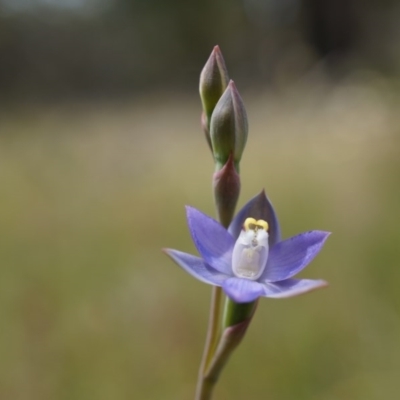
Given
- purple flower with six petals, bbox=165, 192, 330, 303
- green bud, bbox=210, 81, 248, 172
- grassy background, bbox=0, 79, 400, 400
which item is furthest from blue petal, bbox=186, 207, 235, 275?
grassy background, bbox=0, 79, 400, 400

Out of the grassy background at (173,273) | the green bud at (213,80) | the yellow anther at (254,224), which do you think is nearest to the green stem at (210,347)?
the yellow anther at (254,224)

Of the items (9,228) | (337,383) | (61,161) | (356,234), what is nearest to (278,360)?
(337,383)

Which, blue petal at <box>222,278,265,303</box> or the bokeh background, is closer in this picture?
blue petal at <box>222,278,265,303</box>

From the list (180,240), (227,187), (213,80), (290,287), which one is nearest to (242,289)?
(290,287)

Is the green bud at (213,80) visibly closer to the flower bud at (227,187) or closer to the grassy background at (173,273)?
the flower bud at (227,187)

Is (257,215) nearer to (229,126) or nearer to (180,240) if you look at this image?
(229,126)

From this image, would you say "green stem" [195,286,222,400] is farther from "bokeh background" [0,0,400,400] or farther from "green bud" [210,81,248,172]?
"bokeh background" [0,0,400,400]

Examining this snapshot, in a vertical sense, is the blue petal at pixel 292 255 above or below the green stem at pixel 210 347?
above
